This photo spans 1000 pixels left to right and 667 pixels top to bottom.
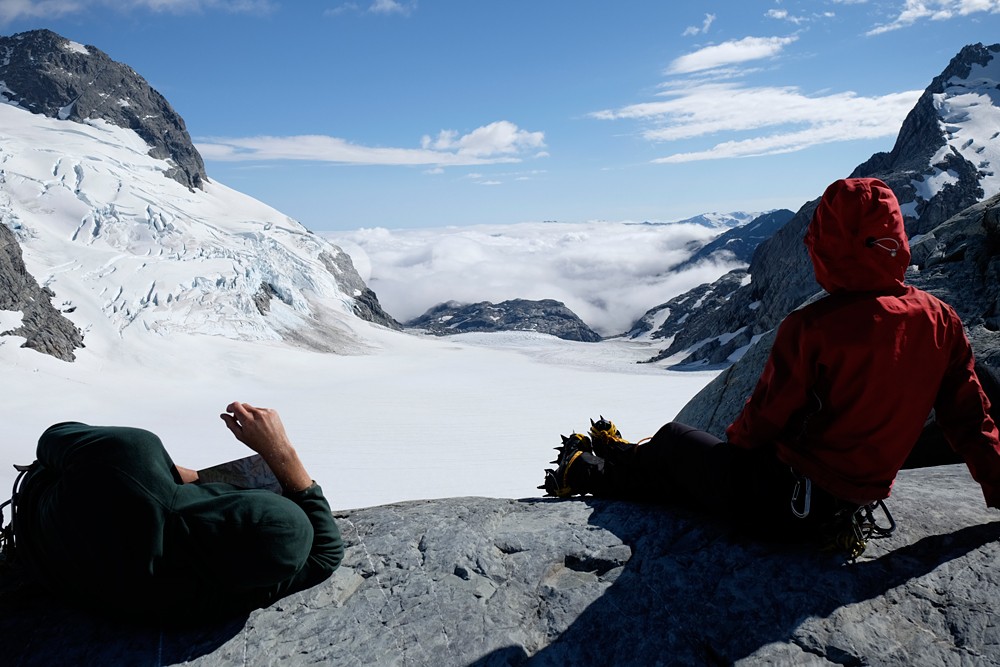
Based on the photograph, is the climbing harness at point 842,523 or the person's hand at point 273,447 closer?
the person's hand at point 273,447

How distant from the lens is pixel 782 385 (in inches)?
141

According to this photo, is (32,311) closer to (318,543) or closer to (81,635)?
(81,635)

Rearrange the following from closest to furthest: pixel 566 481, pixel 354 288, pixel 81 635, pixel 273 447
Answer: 1. pixel 81 635
2. pixel 273 447
3. pixel 566 481
4. pixel 354 288

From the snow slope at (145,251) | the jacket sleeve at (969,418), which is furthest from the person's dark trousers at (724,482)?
the snow slope at (145,251)

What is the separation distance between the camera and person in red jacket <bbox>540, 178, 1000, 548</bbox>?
11.2 feet

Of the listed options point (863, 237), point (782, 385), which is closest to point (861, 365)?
point (782, 385)

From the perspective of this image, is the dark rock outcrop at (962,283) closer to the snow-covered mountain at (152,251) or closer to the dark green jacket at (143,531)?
the dark green jacket at (143,531)

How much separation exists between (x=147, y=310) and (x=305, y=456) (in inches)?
1474

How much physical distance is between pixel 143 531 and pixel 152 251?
230ft

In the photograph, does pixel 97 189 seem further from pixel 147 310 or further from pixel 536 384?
pixel 536 384

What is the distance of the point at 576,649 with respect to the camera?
3.39 m

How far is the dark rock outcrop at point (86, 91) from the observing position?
104 m

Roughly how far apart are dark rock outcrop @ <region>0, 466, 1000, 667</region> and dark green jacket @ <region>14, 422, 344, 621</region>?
21 centimetres

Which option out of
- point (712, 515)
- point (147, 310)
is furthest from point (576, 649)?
point (147, 310)
